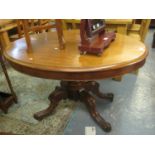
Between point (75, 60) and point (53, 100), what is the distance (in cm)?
69

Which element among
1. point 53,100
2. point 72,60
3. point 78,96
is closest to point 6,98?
point 53,100

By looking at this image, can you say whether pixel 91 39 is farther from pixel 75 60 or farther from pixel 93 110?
pixel 93 110

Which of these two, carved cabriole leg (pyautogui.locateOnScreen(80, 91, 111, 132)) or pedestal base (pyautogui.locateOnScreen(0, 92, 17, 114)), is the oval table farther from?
pedestal base (pyautogui.locateOnScreen(0, 92, 17, 114))

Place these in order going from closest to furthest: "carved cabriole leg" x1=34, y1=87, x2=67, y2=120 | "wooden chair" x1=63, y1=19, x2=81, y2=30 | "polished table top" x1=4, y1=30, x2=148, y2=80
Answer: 1. "polished table top" x1=4, y1=30, x2=148, y2=80
2. "carved cabriole leg" x1=34, y1=87, x2=67, y2=120
3. "wooden chair" x1=63, y1=19, x2=81, y2=30

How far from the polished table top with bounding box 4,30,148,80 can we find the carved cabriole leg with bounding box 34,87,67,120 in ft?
1.61

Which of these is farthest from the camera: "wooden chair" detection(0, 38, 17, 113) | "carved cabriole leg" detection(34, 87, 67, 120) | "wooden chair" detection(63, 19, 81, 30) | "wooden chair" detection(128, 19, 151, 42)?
"wooden chair" detection(63, 19, 81, 30)

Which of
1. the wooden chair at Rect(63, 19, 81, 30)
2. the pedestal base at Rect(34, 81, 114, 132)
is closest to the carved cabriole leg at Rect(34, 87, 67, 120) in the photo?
the pedestal base at Rect(34, 81, 114, 132)

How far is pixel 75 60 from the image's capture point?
0.88m

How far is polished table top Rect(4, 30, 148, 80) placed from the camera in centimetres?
81

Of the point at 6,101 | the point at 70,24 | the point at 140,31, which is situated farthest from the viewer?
the point at 70,24

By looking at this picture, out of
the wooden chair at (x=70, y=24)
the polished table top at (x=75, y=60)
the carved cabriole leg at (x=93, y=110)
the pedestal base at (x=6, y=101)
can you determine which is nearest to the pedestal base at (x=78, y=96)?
the carved cabriole leg at (x=93, y=110)
